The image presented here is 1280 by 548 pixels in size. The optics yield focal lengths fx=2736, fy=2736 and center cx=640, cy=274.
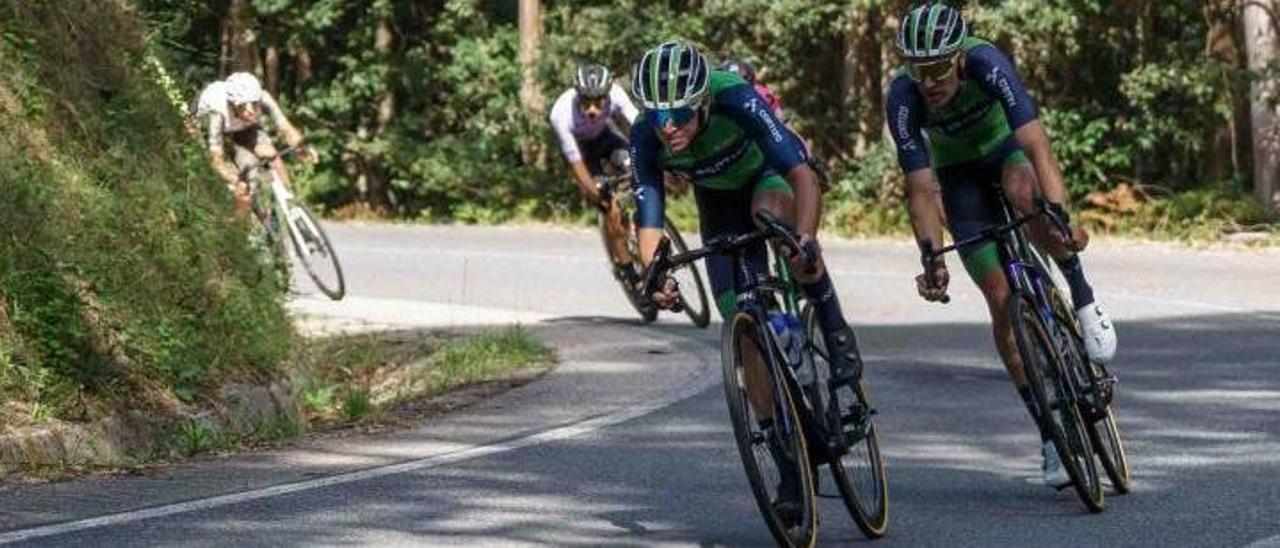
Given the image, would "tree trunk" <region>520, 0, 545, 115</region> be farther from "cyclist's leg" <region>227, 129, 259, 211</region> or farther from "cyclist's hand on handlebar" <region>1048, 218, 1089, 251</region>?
"cyclist's hand on handlebar" <region>1048, 218, 1089, 251</region>

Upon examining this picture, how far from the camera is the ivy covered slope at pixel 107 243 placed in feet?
38.5

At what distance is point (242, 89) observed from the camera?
19359mm

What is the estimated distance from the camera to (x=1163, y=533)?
8.81 m

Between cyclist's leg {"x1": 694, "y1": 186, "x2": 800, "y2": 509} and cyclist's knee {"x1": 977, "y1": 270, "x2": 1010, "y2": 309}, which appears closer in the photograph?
cyclist's leg {"x1": 694, "y1": 186, "x2": 800, "y2": 509}

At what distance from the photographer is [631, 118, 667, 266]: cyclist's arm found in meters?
9.09

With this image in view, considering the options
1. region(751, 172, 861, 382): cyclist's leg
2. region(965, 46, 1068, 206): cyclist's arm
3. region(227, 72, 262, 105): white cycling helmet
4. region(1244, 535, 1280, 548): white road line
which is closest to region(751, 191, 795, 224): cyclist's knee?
region(751, 172, 861, 382): cyclist's leg

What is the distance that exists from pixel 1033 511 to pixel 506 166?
27094 millimetres

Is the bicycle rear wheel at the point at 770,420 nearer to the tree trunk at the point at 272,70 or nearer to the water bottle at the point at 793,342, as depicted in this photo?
the water bottle at the point at 793,342

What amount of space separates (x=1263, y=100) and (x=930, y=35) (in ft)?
59.8

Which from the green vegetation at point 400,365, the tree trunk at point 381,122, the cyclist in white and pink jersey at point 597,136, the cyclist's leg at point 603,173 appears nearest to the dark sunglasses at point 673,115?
the green vegetation at point 400,365

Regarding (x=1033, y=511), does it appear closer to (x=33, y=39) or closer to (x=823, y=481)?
(x=823, y=481)

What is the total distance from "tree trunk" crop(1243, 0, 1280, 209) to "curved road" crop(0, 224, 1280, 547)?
8.60m

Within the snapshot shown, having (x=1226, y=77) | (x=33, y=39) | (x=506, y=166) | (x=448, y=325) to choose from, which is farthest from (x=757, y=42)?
(x=33, y=39)

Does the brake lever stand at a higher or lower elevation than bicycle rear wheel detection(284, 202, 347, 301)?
higher
